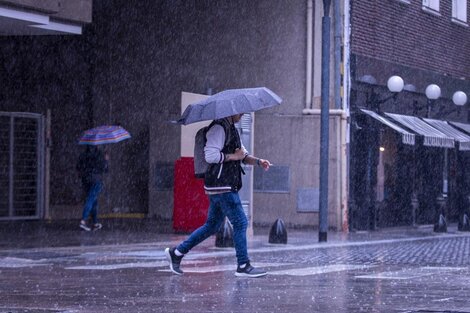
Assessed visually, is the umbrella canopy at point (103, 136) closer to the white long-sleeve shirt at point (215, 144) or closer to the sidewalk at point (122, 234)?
the sidewalk at point (122, 234)

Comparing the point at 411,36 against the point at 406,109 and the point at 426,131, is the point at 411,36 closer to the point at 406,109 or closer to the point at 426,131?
the point at 406,109

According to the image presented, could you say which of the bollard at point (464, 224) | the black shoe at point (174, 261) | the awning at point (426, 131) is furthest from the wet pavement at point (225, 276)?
the awning at point (426, 131)

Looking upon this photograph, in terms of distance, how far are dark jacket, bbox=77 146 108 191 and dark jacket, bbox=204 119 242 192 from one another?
10162 mm

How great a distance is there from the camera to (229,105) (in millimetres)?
12164

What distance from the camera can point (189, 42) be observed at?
2672cm

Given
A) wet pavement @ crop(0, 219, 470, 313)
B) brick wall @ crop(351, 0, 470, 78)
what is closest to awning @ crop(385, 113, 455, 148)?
brick wall @ crop(351, 0, 470, 78)

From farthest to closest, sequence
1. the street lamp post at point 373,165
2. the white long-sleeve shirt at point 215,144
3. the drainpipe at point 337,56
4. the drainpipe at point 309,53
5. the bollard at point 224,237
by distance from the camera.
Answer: the street lamp post at point 373,165
the drainpipe at point 309,53
the drainpipe at point 337,56
the bollard at point 224,237
the white long-sleeve shirt at point 215,144

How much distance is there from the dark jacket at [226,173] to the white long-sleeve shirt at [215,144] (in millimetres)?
69

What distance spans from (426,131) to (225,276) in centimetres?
1492

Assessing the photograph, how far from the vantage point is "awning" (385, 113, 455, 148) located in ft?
85.4

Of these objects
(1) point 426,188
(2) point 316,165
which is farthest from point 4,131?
(1) point 426,188

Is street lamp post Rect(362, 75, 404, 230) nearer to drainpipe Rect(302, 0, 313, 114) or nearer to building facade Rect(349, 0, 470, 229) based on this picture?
building facade Rect(349, 0, 470, 229)

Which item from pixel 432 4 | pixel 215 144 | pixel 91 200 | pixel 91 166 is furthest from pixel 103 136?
pixel 432 4

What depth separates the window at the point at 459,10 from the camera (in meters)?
31.3
